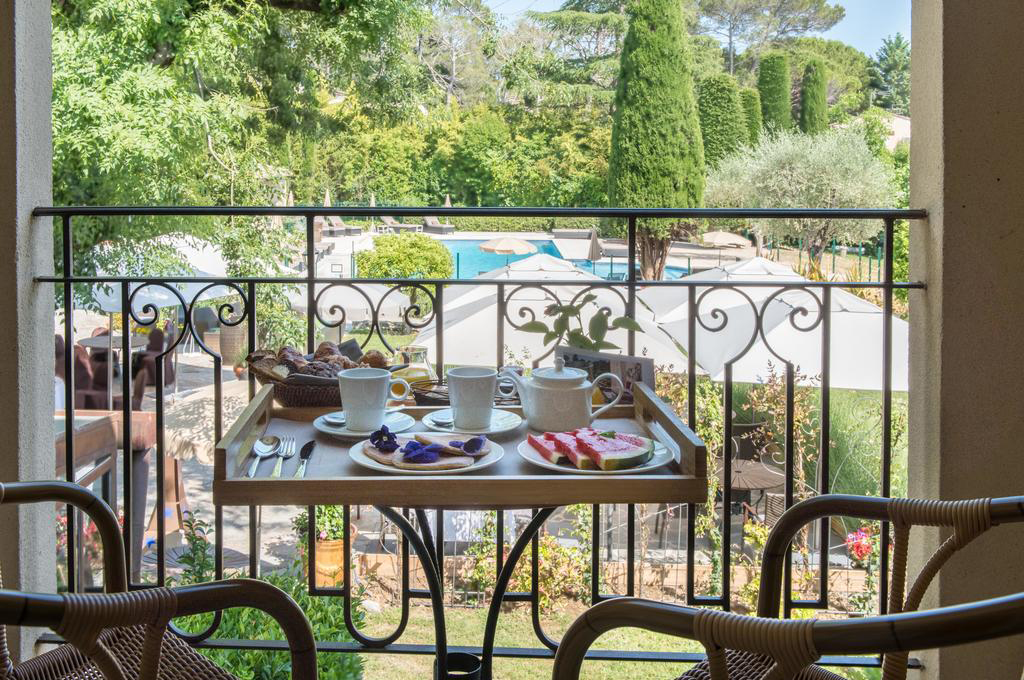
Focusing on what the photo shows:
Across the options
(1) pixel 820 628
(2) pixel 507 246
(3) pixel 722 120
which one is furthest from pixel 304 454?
(3) pixel 722 120

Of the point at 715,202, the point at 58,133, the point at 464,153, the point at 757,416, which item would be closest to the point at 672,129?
the point at 715,202

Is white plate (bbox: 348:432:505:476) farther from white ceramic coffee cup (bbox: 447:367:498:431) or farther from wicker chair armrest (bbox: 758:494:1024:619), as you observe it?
wicker chair armrest (bbox: 758:494:1024:619)

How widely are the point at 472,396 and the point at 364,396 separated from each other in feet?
0.45

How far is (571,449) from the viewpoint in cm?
104

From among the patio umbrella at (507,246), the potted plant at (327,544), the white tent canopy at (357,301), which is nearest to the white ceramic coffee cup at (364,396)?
the potted plant at (327,544)

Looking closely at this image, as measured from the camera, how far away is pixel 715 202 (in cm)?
1416

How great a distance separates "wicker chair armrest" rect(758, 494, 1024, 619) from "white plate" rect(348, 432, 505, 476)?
0.32 meters

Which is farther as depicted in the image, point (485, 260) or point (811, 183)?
point (485, 260)

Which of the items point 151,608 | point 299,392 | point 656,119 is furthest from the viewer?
point 656,119

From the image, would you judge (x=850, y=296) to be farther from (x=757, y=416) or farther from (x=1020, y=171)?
(x=1020, y=171)

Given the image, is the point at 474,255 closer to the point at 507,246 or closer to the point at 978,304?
the point at 507,246

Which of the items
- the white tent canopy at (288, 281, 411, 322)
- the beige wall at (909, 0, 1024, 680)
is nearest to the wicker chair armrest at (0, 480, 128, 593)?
the beige wall at (909, 0, 1024, 680)

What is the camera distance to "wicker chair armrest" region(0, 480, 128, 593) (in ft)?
3.23

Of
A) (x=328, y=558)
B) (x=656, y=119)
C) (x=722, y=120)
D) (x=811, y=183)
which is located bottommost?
(x=328, y=558)
